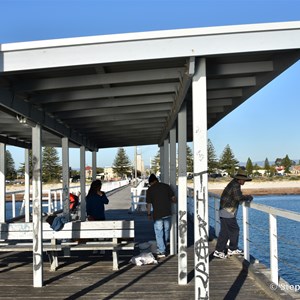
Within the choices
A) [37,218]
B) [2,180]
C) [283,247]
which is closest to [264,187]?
[283,247]

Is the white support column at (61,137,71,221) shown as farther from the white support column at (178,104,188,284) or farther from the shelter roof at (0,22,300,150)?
the white support column at (178,104,188,284)

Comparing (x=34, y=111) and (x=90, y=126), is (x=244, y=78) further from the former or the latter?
(x=90, y=126)

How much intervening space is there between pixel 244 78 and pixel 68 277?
12.7 ft

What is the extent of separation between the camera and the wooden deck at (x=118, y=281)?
5742 mm

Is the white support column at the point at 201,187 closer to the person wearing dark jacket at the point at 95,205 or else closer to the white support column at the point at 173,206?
the white support column at the point at 173,206

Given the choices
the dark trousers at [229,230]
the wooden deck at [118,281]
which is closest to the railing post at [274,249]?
the wooden deck at [118,281]

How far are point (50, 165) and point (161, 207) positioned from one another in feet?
280

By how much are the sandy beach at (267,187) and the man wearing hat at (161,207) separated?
2403 inches

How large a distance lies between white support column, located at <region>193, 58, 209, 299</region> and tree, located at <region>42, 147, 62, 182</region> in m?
86.3

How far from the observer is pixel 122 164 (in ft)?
369

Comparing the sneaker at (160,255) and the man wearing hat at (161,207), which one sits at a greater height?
the man wearing hat at (161,207)

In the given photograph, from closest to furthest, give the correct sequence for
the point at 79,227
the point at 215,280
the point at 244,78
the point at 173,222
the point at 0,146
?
the point at 244,78
the point at 215,280
the point at 79,227
the point at 173,222
the point at 0,146

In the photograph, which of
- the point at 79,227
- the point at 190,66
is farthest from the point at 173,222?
the point at 190,66

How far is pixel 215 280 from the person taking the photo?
252 inches
